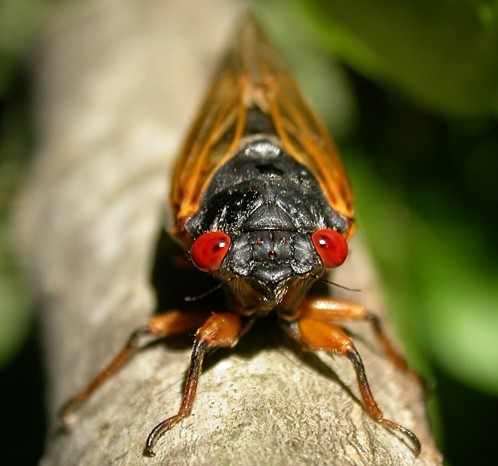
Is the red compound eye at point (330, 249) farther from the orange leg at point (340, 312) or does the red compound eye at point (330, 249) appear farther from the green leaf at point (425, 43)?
the green leaf at point (425, 43)

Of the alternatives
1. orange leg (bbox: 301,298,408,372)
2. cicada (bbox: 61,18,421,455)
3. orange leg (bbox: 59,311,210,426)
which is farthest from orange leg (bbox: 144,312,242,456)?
orange leg (bbox: 301,298,408,372)

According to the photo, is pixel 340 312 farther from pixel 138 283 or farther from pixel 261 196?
pixel 138 283

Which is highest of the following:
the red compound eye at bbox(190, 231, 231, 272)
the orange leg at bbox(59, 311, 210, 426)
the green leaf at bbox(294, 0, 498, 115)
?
the green leaf at bbox(294, 0, 498, 115)

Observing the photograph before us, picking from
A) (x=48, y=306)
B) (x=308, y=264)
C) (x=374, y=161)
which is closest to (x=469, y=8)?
(x=374, y=161)

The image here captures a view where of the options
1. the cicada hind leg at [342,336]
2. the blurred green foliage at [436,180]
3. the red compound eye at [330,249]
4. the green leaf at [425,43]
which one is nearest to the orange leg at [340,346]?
the cicada hind leg at [342,336]

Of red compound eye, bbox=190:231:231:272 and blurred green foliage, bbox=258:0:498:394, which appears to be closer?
red compound eye, bbox=190:231:231:272

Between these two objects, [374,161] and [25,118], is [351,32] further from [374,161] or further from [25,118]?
[25,118]

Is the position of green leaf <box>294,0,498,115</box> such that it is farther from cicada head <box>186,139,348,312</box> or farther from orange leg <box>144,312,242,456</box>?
orange leg <box>144,312,242,456</box>

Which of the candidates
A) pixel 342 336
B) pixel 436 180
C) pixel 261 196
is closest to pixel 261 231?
pixel 261 196
